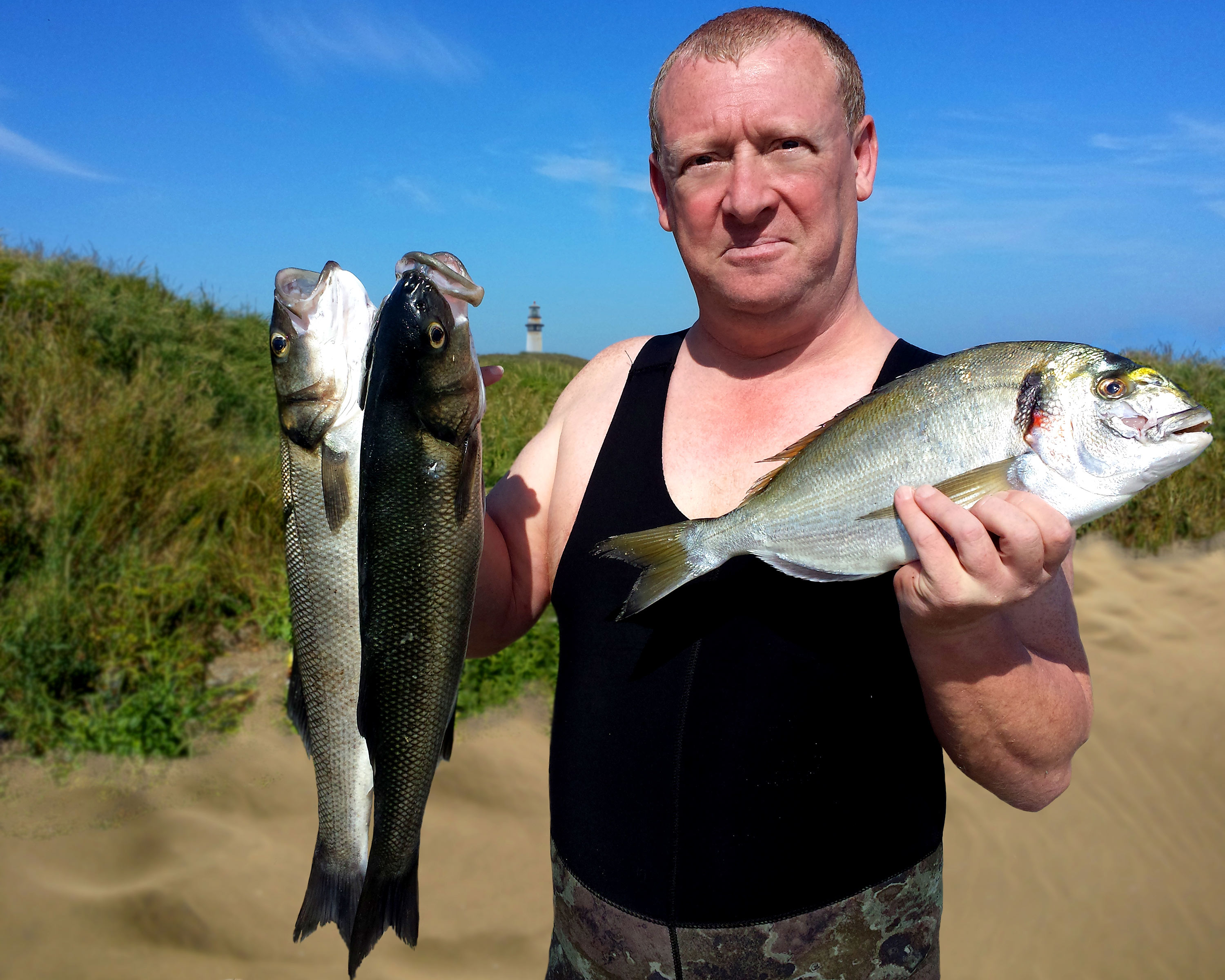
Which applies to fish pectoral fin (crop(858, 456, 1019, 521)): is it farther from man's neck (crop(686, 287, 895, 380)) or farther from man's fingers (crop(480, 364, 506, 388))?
man's fingers (crop(480, 364, 506, 388))

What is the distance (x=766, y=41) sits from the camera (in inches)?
72.7

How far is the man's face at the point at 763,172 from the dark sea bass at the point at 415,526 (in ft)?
2.24

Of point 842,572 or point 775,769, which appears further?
point 775,769

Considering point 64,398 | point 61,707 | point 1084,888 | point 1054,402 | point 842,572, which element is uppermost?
point 64,398

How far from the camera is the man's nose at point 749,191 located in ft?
5.95

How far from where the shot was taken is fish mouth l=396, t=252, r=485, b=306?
4.91ft

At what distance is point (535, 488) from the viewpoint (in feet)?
7.61

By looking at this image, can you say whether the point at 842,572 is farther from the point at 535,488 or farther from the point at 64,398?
the point at 64,398

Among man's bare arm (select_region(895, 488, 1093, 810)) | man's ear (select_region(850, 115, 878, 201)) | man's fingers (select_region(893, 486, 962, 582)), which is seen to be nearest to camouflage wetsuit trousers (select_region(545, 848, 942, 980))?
man's bare arm (select_region(895, 488, 1093, 810))

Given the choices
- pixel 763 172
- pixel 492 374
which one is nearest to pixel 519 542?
pixel 492 374

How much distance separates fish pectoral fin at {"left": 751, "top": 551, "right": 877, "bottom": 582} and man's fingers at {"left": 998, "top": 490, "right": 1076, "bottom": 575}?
336 mm

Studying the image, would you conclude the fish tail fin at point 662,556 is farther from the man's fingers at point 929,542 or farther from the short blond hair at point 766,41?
the short blond hair at point 766,41

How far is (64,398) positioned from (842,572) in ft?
22.3

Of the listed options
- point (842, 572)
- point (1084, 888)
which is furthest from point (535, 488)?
point (1084, 888)
